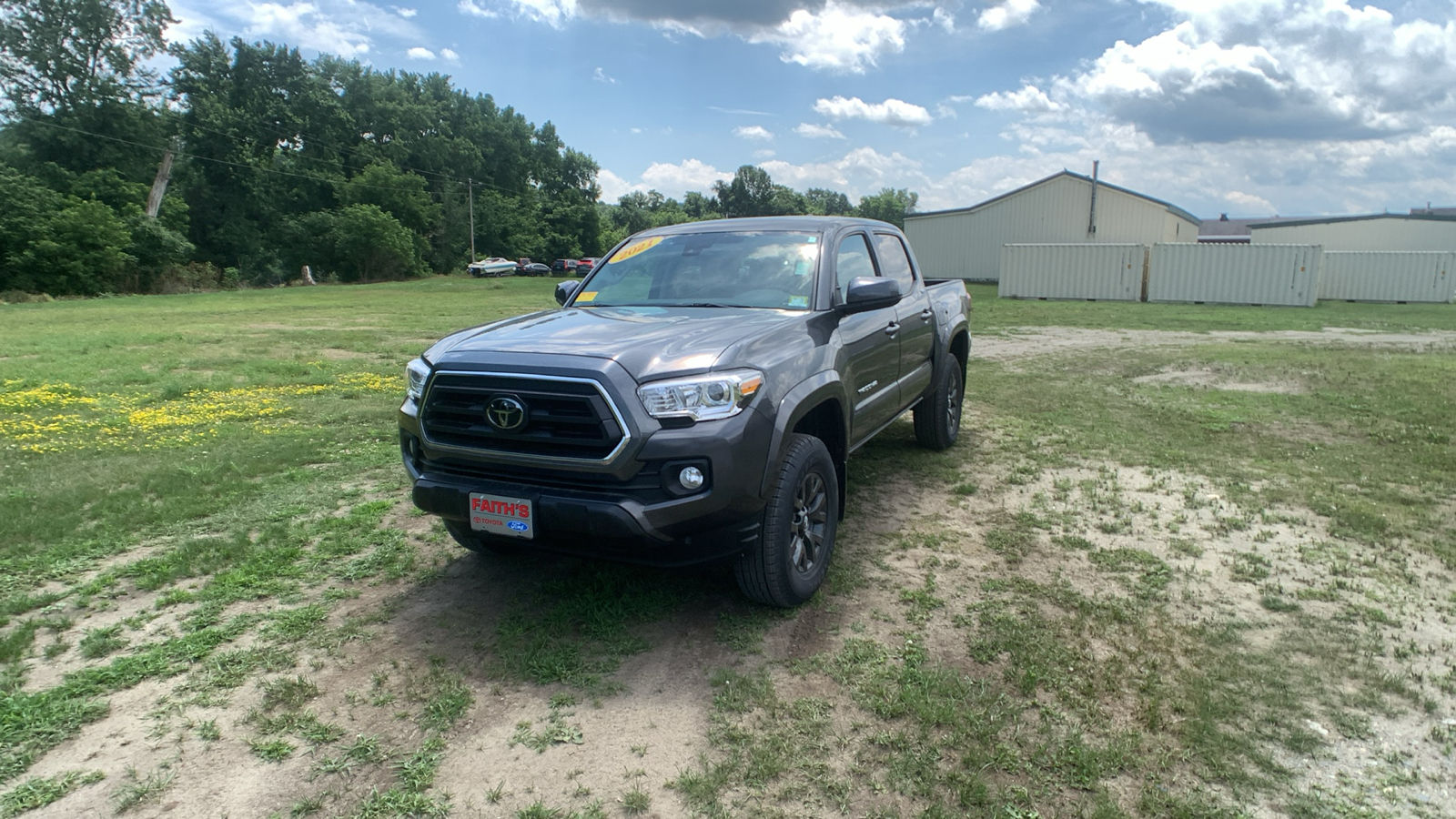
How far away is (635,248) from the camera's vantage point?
5.26m

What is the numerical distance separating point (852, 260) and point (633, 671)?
284 centimetres

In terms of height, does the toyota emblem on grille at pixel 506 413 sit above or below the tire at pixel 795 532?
A: above

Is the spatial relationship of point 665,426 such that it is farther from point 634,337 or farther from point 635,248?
point 635,248

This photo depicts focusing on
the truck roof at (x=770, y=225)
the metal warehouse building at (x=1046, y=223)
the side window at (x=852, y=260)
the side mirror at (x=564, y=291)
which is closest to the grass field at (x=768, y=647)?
the side window at (x=852, y=260)

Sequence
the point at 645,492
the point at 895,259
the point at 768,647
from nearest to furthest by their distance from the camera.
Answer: the point at 645,492 < the point at 768,647 < the point at 895,259

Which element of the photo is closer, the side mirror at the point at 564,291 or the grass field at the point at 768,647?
the grass field at the point at 768,647

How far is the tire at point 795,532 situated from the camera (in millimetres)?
3535

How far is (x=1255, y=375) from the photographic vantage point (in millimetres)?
11094

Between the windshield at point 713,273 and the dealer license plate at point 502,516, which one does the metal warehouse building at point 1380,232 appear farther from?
the dealer license plate at point 502,516

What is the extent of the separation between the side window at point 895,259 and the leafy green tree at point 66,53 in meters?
57.4

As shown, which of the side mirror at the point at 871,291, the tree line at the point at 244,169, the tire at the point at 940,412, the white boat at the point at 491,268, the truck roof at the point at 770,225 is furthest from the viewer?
the white boat at the point at 491,268

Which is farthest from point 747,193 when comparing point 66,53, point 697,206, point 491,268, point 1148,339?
point 1148,339

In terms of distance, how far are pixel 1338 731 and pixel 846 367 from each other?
248cm

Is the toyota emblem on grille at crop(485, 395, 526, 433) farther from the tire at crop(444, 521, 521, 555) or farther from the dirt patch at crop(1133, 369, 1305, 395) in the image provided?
the dirt patch at crop(1133, 369, 1305, 395)
